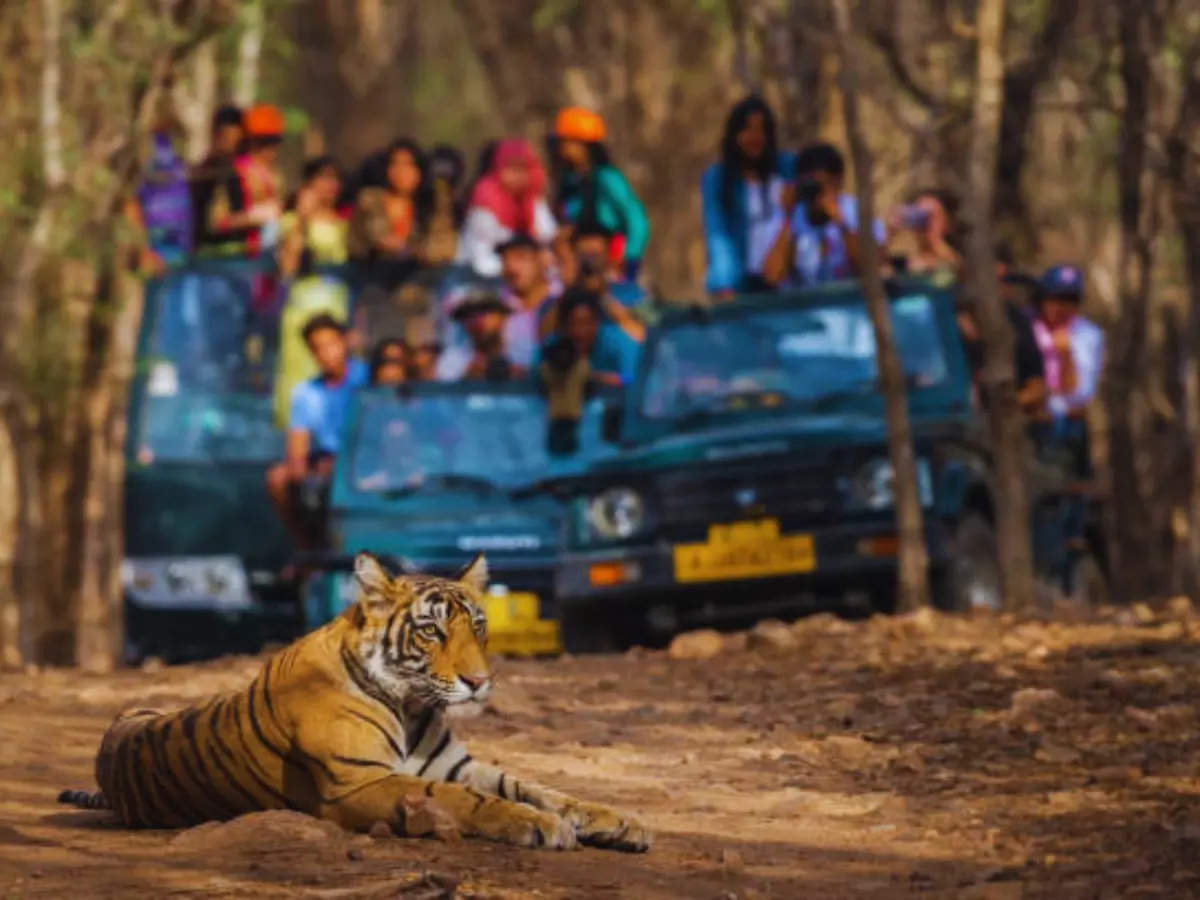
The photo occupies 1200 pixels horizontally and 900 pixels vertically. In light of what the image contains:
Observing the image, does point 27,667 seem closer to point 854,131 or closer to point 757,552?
point 757,552

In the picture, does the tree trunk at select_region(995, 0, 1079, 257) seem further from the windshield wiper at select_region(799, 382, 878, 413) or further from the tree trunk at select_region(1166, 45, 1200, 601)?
the windshield wiper at select_region(799, 382, 878, 413)

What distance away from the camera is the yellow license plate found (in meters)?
14.1

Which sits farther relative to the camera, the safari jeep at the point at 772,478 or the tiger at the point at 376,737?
the safari jeep at the point at 772,478

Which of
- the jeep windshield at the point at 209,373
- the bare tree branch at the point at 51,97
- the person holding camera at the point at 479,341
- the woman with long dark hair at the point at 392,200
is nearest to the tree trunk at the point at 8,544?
the jeep windshield at the point at 209,373

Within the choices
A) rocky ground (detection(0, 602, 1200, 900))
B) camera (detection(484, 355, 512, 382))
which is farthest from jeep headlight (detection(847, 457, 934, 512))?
camera (detection(484, 355, 512, 382))

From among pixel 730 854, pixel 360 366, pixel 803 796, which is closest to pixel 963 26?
pixel 360 366

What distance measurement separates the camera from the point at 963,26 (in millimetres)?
15531

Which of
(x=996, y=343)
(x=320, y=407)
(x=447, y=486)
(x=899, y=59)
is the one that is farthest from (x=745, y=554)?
(x=320, y=407)

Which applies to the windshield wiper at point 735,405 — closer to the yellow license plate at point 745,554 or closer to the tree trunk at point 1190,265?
the yellow license plate at point 745,554

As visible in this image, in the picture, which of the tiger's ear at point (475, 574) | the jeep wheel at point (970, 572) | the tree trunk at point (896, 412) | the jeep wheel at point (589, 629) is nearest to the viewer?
the tiger's ear at point (475, 574)

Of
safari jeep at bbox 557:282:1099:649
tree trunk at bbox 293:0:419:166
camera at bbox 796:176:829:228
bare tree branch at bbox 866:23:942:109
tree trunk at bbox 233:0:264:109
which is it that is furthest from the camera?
tree trunk at bbox 293:0:419:166

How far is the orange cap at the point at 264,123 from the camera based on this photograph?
19.5 m

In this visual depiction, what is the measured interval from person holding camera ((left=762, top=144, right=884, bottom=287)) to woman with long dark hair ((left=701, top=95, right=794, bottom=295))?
0.22 feet

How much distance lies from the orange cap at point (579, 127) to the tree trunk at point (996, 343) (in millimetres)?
3531
